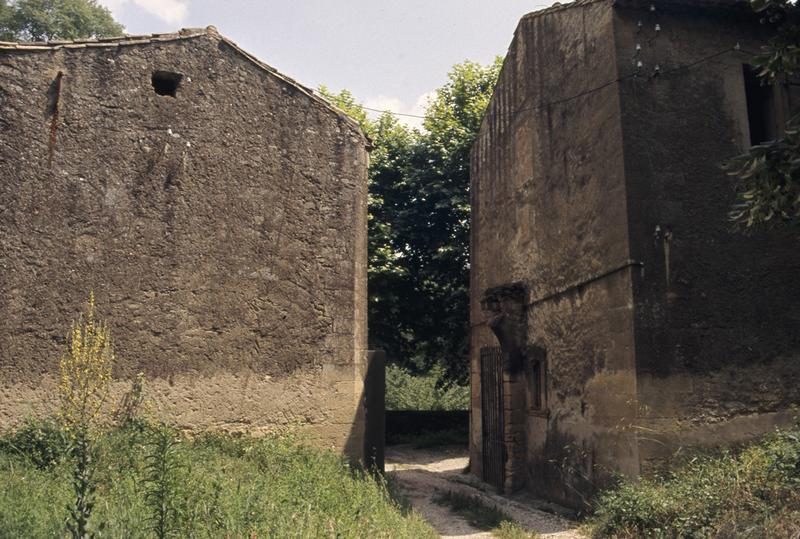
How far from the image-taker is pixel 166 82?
363 inches

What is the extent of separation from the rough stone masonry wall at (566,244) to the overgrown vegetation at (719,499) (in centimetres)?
60

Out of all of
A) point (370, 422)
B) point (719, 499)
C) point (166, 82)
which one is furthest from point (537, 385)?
point (166, 82)

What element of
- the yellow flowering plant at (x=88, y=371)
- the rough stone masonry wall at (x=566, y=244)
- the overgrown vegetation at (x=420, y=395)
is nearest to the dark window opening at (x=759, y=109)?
the rough stone masonry wall at (x=566, y=244)

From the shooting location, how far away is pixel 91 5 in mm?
26031

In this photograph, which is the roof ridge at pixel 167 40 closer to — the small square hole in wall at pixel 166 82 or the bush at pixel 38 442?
Answer: the small square hole in wall at pixel 166 82

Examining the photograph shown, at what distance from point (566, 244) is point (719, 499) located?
4.40 metres

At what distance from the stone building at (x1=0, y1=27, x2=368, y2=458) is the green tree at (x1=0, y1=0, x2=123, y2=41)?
1738 centimetres

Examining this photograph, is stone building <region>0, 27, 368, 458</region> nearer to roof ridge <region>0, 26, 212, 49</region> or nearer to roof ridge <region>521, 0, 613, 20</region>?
roof ridge <region>0, 26, 212, 49</region>

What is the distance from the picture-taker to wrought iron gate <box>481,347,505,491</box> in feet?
39.1

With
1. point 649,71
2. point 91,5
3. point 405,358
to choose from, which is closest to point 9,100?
point 649,71

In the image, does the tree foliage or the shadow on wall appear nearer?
the shadow on wall

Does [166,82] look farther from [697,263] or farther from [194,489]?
[697,263]

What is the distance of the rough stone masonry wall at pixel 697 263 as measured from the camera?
801 centimetres

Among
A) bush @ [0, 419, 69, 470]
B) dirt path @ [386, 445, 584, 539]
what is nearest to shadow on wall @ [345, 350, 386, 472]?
dirt path @ [386, 445, 584, 539]
